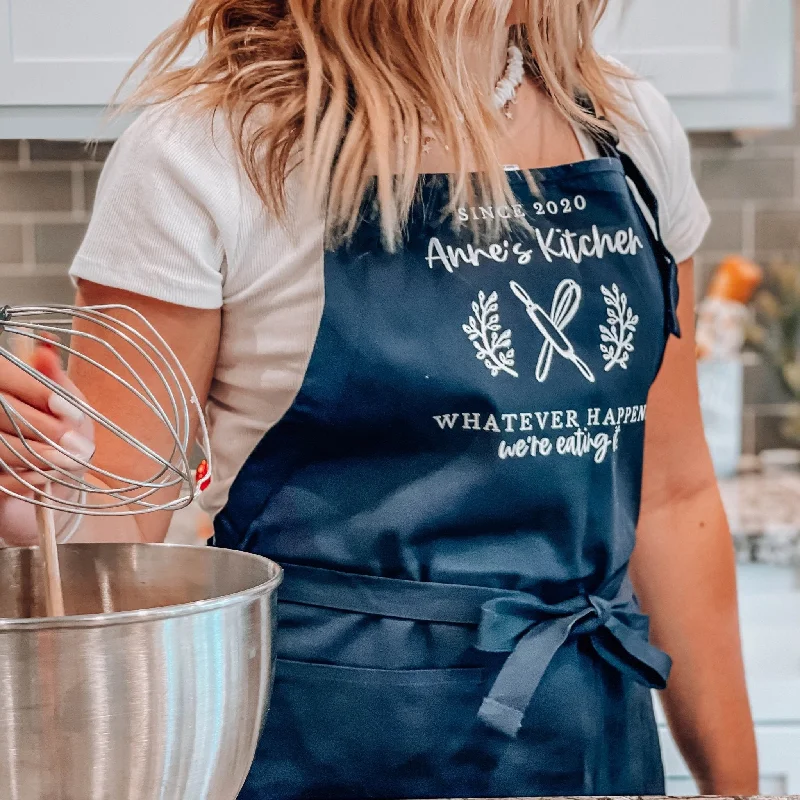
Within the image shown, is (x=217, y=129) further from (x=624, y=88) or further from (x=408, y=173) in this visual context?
(x=624, y=88)

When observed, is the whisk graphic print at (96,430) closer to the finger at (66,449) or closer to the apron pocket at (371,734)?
the finger at (66,449)

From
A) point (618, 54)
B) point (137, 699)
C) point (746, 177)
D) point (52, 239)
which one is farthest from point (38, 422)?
point (746, 177)

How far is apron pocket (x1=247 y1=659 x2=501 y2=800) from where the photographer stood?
778 mm

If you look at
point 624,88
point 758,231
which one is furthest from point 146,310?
point 758,231

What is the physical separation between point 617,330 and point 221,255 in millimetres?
288

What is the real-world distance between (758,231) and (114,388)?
1.59m

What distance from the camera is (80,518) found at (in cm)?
66

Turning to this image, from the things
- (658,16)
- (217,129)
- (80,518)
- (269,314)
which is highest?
(658,16)

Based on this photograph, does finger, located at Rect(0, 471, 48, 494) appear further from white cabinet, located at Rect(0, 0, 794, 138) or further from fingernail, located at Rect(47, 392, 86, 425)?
white cabinet, located at Rect(0, 0, 794, 138)

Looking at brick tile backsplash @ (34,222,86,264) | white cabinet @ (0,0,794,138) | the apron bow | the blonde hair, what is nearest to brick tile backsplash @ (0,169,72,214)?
brick tile backsplash @ (34,222,86,264)

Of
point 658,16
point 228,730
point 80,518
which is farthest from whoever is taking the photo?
point 658,16

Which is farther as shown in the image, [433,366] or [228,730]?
[433,366]

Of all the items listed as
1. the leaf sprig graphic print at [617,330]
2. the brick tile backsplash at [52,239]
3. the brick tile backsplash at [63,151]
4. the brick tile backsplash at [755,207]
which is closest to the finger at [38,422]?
the leaf sprig graphic print at [617,330]

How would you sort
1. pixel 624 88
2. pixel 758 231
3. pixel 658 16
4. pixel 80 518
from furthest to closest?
pixel 758 231, pixel 658 16, pixel 624 88, pixel 80 518
